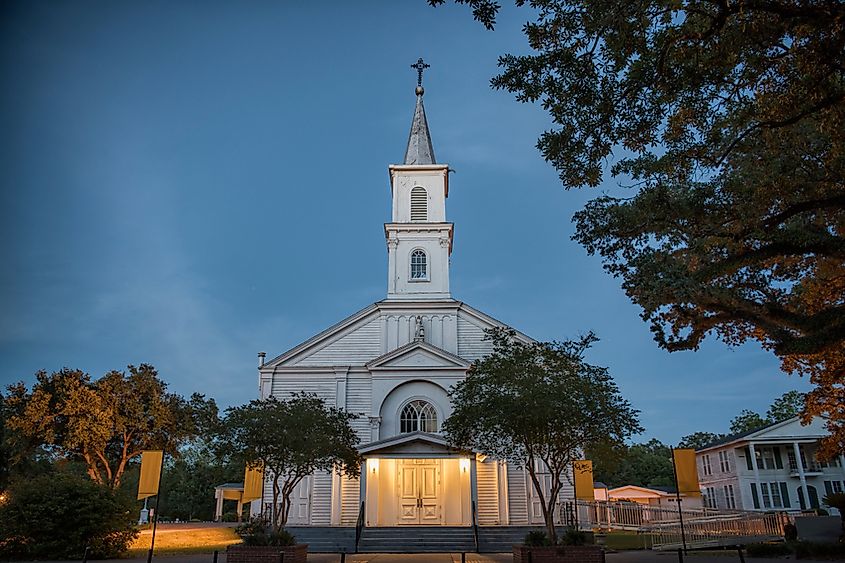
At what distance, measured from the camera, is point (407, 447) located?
24750 millimetres

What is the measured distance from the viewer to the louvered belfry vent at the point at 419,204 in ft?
105

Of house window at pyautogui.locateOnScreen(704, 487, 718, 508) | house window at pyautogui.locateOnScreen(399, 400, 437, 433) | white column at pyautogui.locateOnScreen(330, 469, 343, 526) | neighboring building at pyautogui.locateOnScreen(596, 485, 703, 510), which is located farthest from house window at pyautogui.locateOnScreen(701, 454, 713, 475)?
white column at pyautogui.locateOnScreen(330, 469, 343, 526)

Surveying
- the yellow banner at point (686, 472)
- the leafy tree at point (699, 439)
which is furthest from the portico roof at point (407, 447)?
the leafy tree at point (699, 439)

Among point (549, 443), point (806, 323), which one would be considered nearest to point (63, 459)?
point (549, 443)

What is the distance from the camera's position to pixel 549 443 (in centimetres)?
1705

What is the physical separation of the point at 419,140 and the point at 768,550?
79.5 ft

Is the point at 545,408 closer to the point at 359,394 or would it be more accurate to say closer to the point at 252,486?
the point at 252,486

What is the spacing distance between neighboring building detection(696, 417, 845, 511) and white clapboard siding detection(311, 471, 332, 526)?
2636 cm

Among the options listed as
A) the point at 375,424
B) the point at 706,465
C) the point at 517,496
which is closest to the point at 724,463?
the point at 706,465

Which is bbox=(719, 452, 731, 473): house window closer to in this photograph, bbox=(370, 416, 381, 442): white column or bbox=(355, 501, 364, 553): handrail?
bbox=(370, 416, 381, 442): white column

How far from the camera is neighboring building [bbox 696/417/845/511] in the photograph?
38375 mm

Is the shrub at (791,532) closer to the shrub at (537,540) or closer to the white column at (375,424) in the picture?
the shrub at (537,540)

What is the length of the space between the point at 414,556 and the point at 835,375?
13.3 meters

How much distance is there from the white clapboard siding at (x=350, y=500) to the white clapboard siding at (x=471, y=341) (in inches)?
287
